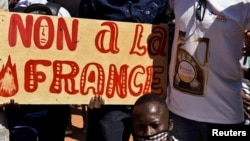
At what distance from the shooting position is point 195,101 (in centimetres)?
258

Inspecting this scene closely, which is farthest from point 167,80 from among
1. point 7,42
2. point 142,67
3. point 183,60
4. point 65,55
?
point 7,42

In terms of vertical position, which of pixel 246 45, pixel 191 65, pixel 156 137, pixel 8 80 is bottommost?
pixel 156 137

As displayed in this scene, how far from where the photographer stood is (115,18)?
9.36 ft

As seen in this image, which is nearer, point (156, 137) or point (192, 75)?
point (156, 137)

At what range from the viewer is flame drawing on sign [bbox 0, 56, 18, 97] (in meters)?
2.67

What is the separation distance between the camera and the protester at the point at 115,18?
281 centimetres

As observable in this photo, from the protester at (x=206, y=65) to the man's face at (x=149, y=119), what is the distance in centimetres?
35

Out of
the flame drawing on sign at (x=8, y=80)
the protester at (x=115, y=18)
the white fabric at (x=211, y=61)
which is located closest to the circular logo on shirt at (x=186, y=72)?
the white fabric at (x=211, y=61)

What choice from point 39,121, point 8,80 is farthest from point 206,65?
point 39,121

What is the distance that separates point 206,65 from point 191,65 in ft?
0.27

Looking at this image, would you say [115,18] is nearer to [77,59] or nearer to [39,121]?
[77,59]

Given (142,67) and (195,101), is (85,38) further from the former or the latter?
(195,101)

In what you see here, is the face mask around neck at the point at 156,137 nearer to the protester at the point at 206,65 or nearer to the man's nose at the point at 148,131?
the man's nose at the point at 148,131

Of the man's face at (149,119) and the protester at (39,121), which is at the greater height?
the man's face at (149,119)
